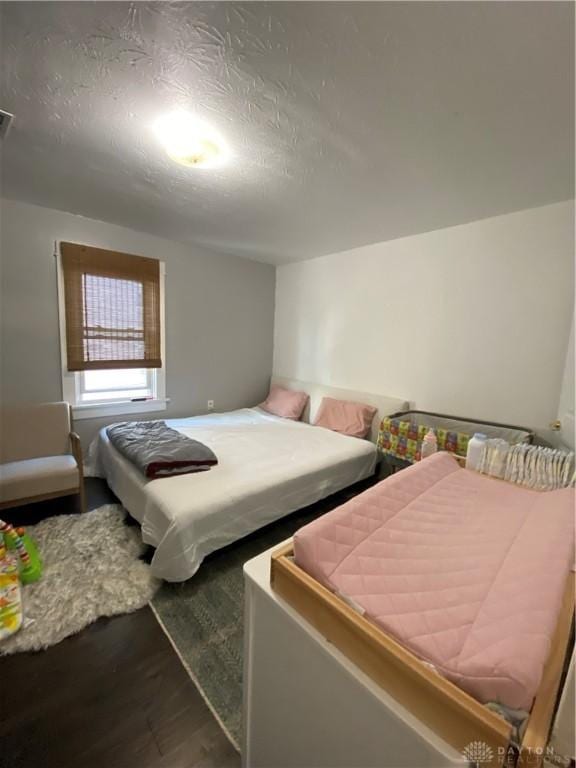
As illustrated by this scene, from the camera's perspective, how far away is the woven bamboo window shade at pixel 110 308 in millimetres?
2836

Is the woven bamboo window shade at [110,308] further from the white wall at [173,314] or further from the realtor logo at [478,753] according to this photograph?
the realtor logo at [478,753]

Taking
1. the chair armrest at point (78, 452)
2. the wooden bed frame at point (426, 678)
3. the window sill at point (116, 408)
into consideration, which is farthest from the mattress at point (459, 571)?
the window sill at point (116, 408)

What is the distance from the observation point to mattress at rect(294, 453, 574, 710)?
1.90 feet

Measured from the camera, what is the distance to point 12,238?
2547 mm

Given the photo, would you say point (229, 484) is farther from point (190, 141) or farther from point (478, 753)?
point (190, 141)

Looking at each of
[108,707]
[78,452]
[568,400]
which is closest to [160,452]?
[78,452]

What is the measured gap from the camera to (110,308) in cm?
304

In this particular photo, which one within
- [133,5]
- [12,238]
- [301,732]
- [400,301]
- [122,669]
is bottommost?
[122,669]

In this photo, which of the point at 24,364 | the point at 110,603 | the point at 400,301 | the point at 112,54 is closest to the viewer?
the point at 112,54

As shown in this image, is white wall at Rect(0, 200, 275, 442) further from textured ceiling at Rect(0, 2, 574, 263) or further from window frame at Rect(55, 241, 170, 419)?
textured ceiling at Rect(0, 2, 574, 263)

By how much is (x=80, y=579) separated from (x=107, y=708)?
737mm

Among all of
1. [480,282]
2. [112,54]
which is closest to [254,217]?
[112,54]

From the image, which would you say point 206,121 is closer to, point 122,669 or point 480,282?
point 480,282

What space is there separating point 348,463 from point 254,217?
2.21 m
